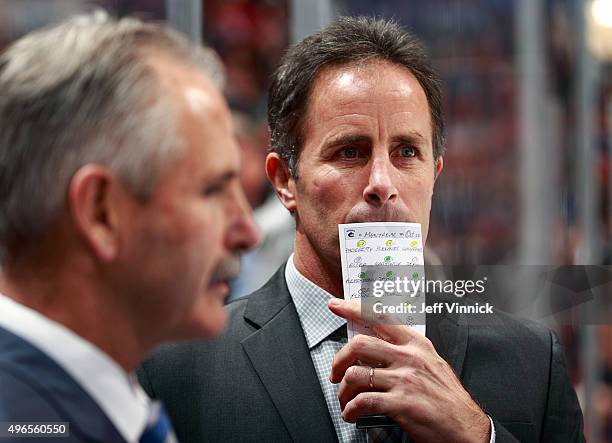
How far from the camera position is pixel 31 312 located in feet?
2.72

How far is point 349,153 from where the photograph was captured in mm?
1261

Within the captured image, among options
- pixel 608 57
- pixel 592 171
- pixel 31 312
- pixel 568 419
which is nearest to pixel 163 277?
pixel 31 312

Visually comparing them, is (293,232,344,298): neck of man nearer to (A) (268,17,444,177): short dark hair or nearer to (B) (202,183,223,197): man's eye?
(A) (268,17,444,177): short dark hair

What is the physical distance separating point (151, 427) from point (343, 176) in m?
0.52

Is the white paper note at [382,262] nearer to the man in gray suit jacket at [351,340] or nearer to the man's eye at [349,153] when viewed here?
the man in gray suit jacket at [351,340]

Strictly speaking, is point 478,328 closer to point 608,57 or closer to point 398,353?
point 398,353

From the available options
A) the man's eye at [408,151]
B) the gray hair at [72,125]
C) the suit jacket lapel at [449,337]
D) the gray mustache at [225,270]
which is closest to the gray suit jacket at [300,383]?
the suit jacket lapel at [449,337]

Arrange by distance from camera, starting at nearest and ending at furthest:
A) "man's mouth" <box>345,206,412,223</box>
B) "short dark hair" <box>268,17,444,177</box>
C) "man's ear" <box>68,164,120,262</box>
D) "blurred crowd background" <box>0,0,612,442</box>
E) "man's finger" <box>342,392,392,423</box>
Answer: "man's ear" <box>68,164,120,262</box> < "man's finger" <box>342,392,392,423</box> < "man's mouth" <box>345,206,412,223</box> < "short dark hair" <box>268,17,444,177</box> < "blurred crowd background" <box>0,0,612,442</box>

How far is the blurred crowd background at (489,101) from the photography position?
2584mm

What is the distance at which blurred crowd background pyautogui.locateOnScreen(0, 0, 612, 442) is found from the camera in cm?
258

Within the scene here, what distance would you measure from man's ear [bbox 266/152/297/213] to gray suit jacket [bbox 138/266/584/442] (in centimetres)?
18

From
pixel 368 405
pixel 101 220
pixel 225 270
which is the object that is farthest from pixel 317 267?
pixel 101 220

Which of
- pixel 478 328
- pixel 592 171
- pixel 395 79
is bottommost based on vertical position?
pixel 592 171

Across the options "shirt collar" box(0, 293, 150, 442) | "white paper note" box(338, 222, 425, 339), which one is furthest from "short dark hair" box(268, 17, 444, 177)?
"shirt collar" box(0, 293, 150, 442)
